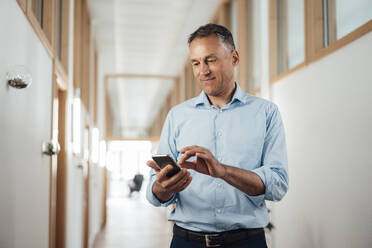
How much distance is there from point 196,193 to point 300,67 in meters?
2.13

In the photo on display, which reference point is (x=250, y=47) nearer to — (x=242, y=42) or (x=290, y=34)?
(x=242, y=42)

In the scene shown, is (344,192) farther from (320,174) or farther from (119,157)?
(119,157)

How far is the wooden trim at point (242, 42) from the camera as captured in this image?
16.6 ft

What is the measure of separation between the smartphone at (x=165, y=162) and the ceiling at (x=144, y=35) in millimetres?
5133

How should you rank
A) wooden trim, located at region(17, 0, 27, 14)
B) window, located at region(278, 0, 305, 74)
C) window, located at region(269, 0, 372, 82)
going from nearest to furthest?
wooden trim, located at region(17, 0, 27, 14)
window, located at region(269, 0, 372, 82)
window, located at region(278, 0, 305, 74)

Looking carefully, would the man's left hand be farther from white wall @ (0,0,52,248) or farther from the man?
white wall @ (0,0,52,248)

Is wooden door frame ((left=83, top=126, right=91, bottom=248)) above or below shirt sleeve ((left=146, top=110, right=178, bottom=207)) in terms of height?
below

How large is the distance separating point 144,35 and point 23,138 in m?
5.83

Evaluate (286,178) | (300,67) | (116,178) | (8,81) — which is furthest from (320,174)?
(116,178)

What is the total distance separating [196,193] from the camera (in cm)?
147

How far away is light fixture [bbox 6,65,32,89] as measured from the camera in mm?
1764

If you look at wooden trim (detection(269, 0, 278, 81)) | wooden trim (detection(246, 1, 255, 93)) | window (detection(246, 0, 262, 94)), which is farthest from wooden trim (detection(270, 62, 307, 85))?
wooden trim (detection(246, 1, 255, 93))

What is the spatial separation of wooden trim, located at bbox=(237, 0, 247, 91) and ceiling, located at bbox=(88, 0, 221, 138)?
100 centimetres

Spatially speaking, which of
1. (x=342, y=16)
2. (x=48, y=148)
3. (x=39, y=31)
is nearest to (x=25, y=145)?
(x=48, y=148)
